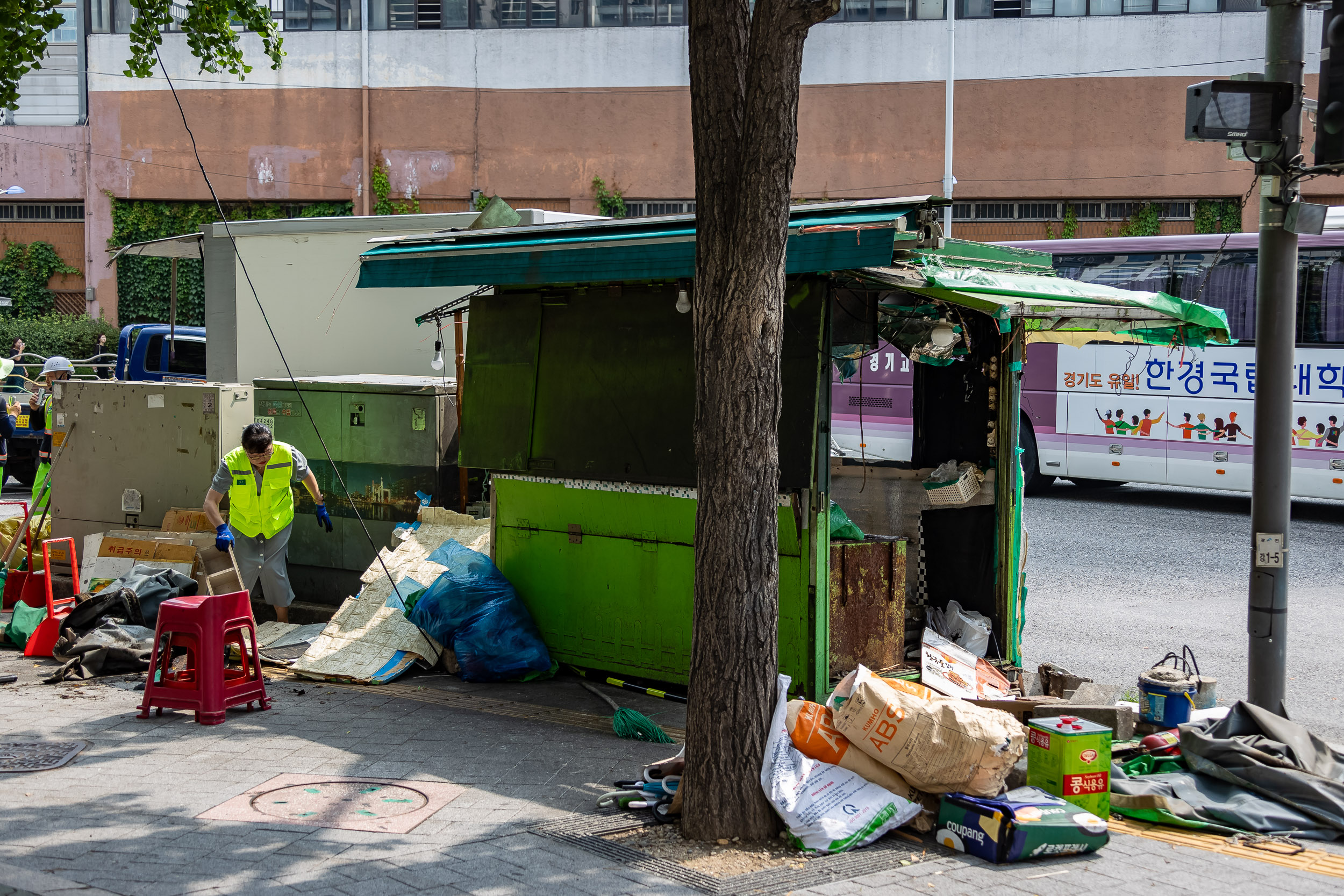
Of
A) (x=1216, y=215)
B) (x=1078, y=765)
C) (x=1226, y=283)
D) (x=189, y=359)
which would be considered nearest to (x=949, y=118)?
(x=1216, y=215)

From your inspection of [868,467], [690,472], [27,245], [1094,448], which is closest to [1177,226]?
[1094,448]

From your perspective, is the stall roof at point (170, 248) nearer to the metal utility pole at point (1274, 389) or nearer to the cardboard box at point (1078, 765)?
the metal utility pole at point (1274, 389)

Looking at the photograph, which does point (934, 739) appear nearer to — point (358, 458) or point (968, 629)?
point (968, 629)

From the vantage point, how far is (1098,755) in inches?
199

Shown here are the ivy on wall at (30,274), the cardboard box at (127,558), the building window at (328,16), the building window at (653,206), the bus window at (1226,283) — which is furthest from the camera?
the ivy on wall at (30,274)

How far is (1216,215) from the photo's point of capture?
27047 mm

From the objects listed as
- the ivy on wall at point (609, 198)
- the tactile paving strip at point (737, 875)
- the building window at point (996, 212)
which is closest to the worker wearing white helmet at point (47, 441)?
the tactile paving strip at point (737, 875)

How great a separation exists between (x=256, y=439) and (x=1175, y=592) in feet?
24.8

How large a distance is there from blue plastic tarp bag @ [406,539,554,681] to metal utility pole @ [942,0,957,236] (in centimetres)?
2028

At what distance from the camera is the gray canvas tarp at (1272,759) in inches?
201

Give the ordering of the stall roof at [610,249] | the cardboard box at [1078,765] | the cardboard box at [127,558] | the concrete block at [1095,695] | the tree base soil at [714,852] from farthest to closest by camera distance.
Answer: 1. the cardboard box at [127,558]
2. the concrete block at [1095,695]
3. the stall roof at [610,249]
4. the cardboard box at [1078,765]
5. the tree base soil at [714,852]

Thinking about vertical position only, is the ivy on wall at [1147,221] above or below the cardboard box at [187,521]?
above

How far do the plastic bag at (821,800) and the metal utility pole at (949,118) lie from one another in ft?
73.7

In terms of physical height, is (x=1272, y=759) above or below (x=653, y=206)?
below
